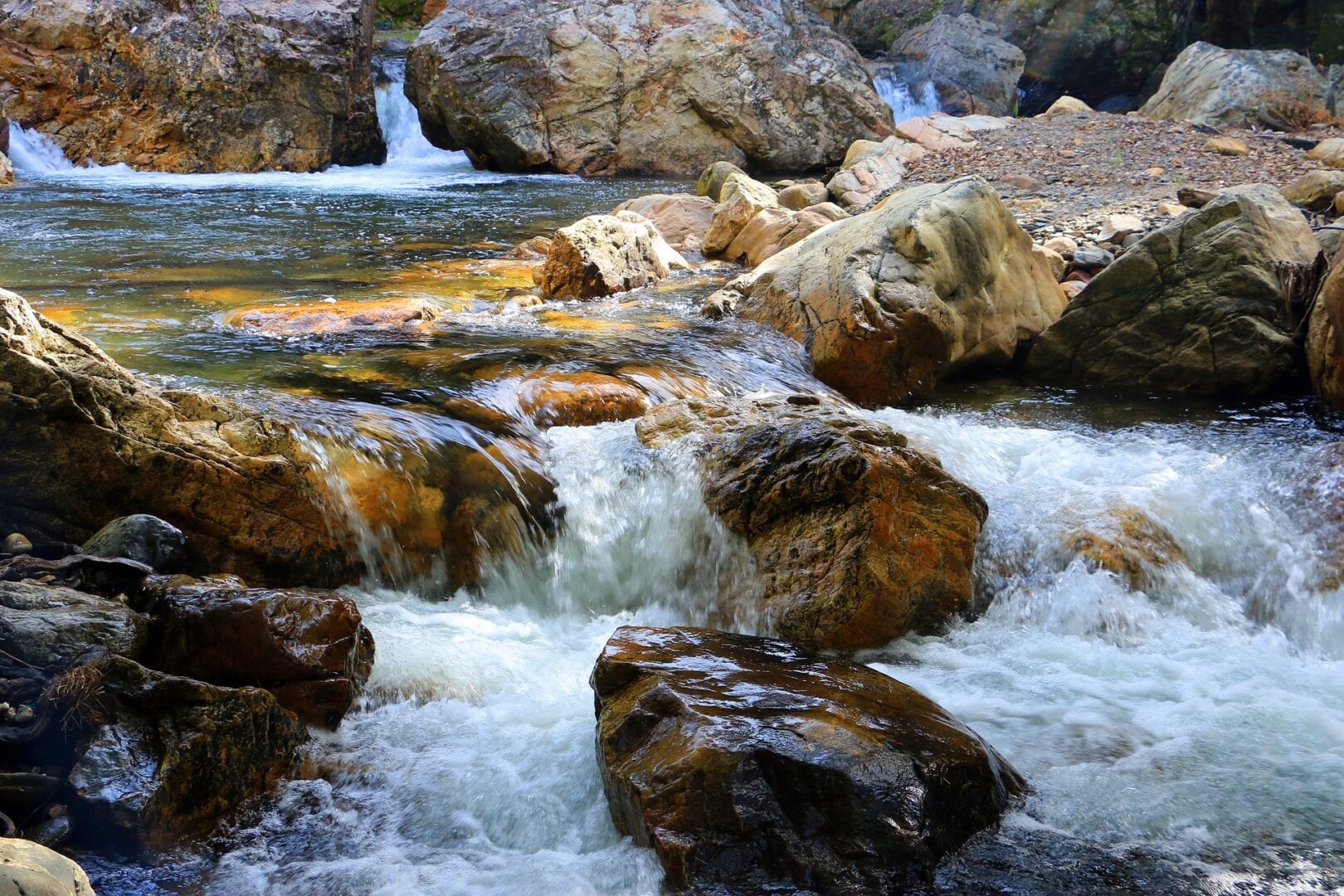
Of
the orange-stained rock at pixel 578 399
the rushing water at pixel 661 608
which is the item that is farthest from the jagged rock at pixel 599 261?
the orange-stained rock at pixel 578 399

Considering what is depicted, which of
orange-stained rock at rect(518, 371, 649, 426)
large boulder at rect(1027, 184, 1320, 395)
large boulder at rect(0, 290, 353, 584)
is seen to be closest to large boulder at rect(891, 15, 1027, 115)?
large boulder at rect(1027, 184, 1320, 395)

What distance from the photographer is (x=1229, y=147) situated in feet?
35.5

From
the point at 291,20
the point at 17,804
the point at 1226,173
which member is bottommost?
the point at 17,804

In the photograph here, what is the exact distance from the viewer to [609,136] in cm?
1612

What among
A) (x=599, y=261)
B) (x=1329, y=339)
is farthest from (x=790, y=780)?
(x=599, y=261)

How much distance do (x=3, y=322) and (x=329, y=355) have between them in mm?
2079

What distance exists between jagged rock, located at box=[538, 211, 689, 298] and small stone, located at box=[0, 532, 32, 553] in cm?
449

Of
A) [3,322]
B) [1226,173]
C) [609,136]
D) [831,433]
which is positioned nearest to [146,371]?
→ [3,322]

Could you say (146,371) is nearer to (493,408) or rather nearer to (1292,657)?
(493,408)

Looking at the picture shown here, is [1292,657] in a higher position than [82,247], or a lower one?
lower

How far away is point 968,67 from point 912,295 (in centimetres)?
1358

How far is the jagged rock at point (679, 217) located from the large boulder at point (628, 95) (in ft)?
18.6

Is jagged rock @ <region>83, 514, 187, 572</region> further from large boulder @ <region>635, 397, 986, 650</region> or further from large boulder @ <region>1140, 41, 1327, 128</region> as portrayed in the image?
large boulder @ <region>1140, 41, 1327, 128</region>

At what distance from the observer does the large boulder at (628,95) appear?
15898mm
